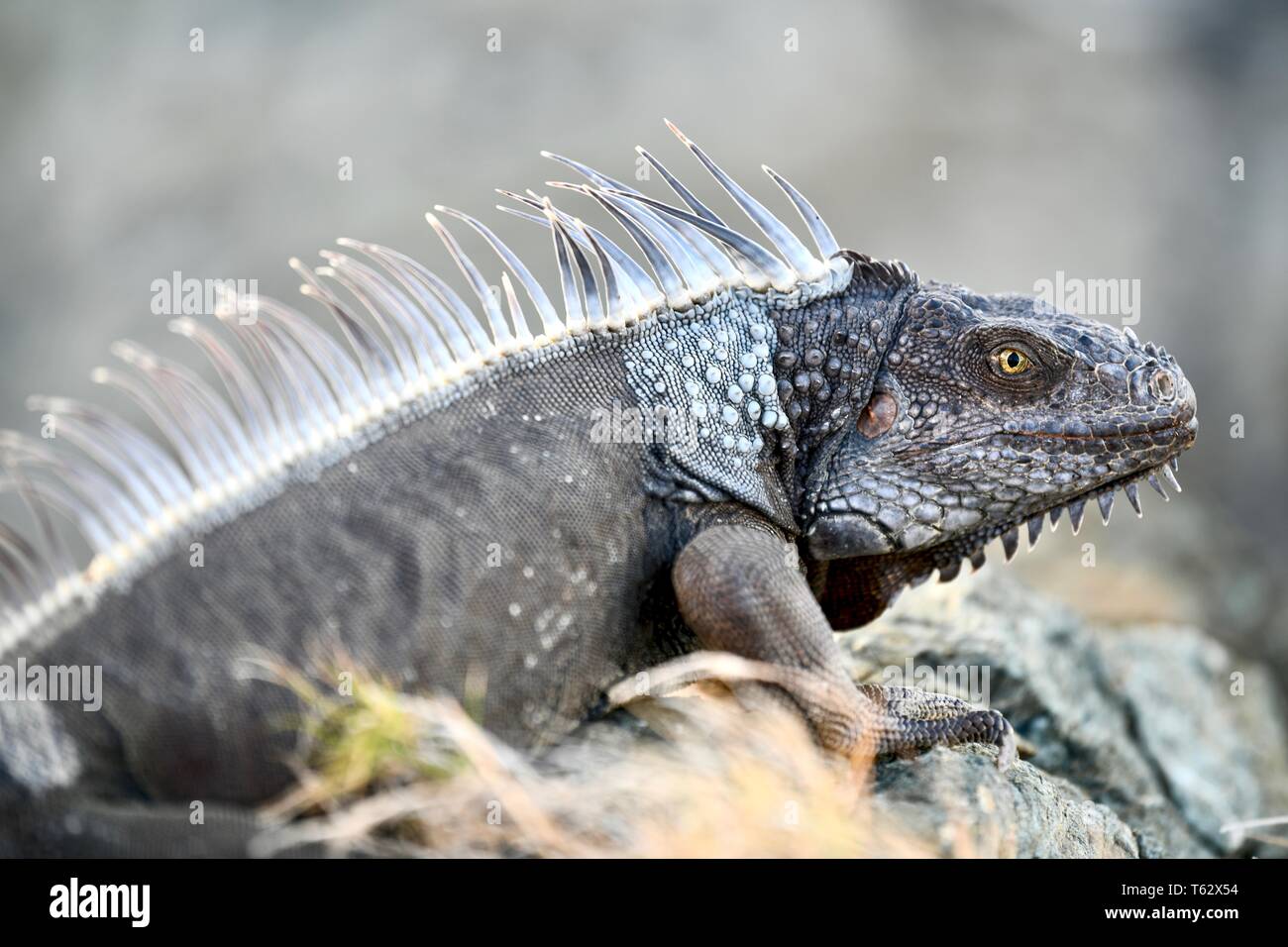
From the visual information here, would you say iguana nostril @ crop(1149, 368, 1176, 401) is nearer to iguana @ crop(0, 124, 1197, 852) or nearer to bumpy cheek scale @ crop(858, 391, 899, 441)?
iguana @ crop(0, 124, 1197, 852)

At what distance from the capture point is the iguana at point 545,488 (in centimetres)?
412

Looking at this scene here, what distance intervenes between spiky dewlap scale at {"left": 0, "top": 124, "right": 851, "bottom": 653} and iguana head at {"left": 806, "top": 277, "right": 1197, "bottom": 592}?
0.45 metres

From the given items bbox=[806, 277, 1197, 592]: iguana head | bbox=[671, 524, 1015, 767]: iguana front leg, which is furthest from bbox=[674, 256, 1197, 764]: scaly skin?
bbox=[671, 524, 1015, 767]: iguana front leg

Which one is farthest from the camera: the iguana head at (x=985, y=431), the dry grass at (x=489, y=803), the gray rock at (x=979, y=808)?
the iguana head at (x=985, y=431)

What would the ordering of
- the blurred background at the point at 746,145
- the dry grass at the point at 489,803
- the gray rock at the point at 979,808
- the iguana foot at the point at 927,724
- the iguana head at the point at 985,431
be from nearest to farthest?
the dry grass at the point at 489,803 < the gray rock at the point at 979,808 < the iguana foot at the point at 927,724 < the iguana head at the point at 985,431 < the blurred background at the point at 746,145

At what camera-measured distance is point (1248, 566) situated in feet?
51.5

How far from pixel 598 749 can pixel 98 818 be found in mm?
1695

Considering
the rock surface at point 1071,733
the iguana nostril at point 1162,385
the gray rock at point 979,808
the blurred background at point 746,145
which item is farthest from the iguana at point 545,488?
the blurred background at point 746,145

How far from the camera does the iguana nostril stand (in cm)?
530

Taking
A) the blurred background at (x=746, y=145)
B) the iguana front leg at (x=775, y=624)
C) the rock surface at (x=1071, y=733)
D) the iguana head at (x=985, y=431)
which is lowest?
the rock surface at (x=1071, y=733)

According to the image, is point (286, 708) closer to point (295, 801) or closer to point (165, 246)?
point (295, 801)

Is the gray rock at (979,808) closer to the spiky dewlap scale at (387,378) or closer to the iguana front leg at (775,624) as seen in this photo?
the iguana front leg at (775,624)

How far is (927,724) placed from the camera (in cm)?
512

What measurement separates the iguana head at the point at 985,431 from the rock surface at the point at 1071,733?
103 cm
